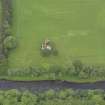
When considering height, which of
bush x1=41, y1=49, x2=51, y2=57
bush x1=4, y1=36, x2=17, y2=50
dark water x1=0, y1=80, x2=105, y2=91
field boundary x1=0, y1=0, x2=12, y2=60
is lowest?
dark water x1=0, y1=80, x2=105, y2=91

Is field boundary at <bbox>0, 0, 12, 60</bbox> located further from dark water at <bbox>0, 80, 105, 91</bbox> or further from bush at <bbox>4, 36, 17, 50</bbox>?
dark water at <bbox>0, 80, 105, 91</bbox>

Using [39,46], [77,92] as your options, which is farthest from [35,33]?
[77,92]

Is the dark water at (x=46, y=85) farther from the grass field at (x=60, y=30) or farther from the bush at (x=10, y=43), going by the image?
the bush at (x=10, y=43)

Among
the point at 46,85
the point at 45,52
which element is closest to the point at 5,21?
the point at 45,52

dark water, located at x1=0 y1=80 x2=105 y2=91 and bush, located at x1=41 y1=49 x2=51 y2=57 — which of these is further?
bush, located at x1=41 y1=49 x2=51 y2=57

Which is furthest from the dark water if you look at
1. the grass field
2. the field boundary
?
the field boundary

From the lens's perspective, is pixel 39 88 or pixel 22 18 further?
pixel 22 18

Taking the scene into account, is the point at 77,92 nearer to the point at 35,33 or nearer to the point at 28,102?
the point at 28,102
